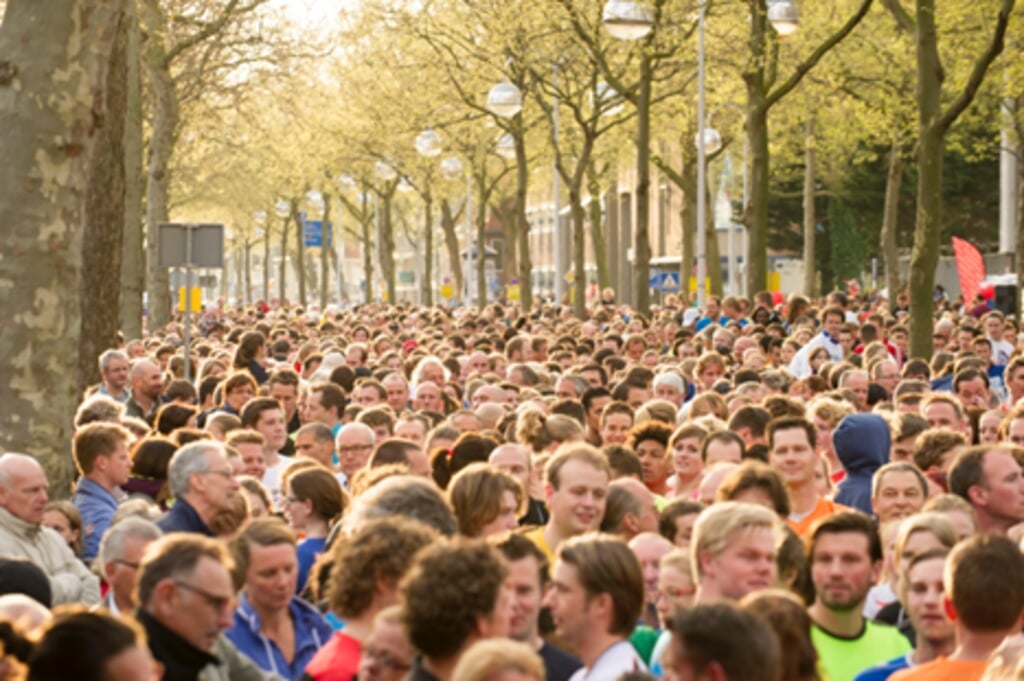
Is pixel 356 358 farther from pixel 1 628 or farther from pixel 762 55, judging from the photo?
pixel 1 628

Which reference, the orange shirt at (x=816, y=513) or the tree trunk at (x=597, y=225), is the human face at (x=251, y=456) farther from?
the tree trunk at (x=597, y=225)

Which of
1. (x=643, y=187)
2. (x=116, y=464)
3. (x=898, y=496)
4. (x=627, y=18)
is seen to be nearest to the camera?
(x=898, y=496)

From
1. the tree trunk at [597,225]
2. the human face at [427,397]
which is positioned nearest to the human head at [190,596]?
the human face at [427,397]

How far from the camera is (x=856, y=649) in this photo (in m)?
7.34

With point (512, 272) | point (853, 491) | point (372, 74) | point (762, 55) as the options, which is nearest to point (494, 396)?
point (853, 491)

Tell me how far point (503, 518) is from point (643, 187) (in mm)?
24272

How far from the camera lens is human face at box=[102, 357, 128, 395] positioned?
17719 mm

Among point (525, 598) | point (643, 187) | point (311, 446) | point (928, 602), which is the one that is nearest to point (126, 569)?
point (525, 598)

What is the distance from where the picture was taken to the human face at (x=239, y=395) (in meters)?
15.6

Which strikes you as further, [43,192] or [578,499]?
[43,192]

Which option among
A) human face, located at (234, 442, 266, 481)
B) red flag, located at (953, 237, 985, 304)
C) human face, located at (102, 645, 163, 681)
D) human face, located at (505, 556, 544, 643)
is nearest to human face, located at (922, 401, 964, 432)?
human face, located at (234, 442, 266, 481)

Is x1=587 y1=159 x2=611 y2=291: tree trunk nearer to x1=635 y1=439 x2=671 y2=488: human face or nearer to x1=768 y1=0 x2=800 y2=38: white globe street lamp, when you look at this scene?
x1=768 y1=0 x2=800 y2=38: white globe street lamp

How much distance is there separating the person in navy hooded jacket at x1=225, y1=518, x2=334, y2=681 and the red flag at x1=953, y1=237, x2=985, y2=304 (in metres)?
33.0

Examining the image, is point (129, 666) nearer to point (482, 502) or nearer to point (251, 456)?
point (482, 502)
